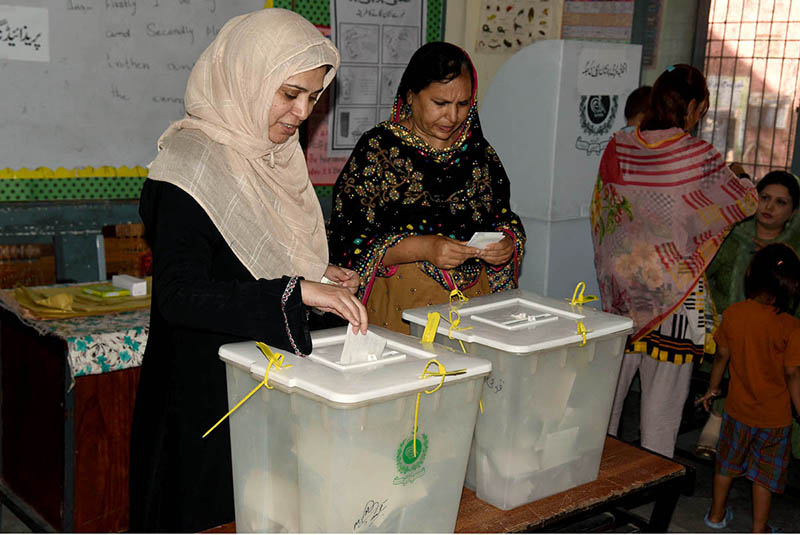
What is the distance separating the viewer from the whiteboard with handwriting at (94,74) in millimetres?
2830

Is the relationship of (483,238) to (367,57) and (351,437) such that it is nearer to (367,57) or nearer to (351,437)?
(351,437)

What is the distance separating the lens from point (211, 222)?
1.47 meters

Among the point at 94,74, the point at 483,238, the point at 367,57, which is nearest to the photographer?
the point at 483,238

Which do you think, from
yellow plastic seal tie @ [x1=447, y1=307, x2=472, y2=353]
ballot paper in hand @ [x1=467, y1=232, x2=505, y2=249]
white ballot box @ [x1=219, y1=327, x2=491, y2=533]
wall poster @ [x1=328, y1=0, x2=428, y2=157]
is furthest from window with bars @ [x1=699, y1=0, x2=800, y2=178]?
white ballot box @ [x1=219, y1=327, x2=491, y2=533]

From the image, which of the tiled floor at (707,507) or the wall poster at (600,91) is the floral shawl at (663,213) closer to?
the wall poster at (600,91)

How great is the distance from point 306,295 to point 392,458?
0.30m

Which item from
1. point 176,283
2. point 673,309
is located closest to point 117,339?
point 176,283

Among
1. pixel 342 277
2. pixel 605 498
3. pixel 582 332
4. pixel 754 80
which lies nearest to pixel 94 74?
pixel 342 277

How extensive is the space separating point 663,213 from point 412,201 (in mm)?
1142

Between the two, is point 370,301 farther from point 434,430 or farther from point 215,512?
point 434,430

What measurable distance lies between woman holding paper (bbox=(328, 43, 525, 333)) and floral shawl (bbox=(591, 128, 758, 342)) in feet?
2.91

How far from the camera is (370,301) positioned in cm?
238

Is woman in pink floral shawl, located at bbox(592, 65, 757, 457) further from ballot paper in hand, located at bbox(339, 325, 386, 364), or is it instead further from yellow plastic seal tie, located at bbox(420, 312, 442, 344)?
ballot paper in hand, located at bbox(339, 325, 386, 364)

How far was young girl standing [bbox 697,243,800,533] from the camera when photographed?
270cm
